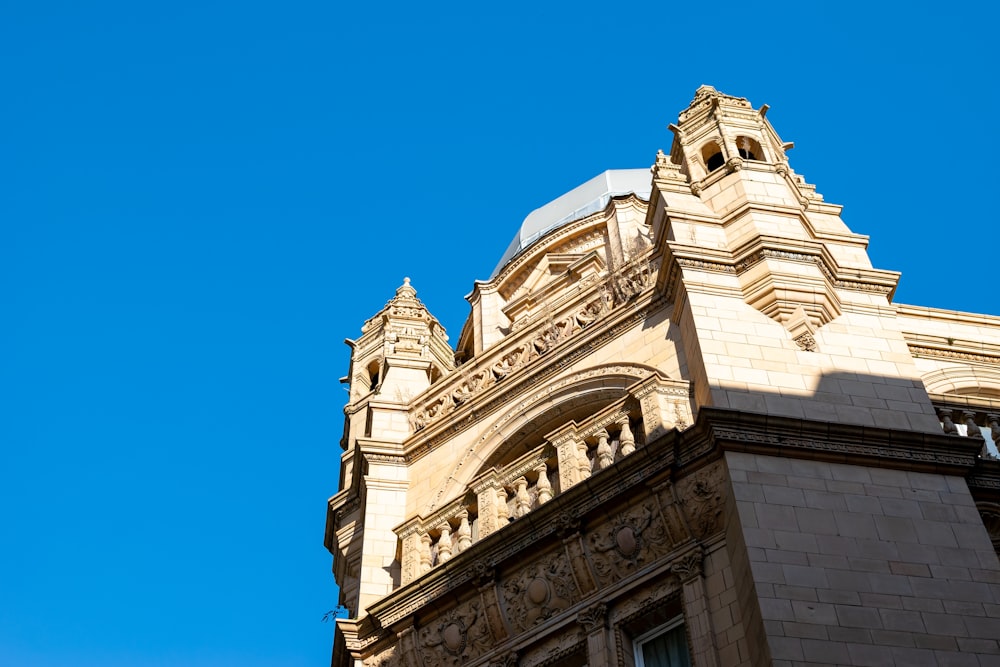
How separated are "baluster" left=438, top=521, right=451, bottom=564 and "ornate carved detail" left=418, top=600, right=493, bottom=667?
1156mm

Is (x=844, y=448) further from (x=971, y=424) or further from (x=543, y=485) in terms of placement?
(x=543, y=485)

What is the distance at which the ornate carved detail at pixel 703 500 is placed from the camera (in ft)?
48.3

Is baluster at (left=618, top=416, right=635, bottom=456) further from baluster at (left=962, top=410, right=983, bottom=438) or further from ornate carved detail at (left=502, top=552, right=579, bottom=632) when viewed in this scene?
baluster at (left=962, top=410, right=983, bottom=438)

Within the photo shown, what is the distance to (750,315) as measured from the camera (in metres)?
17.0

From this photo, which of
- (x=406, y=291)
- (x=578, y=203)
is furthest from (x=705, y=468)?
(x=578, y=203)

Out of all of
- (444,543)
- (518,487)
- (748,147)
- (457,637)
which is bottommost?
(457,637)

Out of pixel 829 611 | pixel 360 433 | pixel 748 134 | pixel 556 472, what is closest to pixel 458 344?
pixel 360 433

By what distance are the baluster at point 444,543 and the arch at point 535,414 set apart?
86cm

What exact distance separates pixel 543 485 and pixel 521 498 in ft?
1.43

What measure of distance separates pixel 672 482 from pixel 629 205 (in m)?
19.0

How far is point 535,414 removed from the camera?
19422mm

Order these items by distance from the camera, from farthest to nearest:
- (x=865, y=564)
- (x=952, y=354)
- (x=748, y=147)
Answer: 1. (x=748, y=147)
2. (x=952, y=354)
3. (x=865, y=564)

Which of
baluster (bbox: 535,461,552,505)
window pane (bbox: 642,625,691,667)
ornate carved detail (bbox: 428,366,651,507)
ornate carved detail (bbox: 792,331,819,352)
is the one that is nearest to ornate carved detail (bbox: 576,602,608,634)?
window pane (bbox: 642,625,691,667)

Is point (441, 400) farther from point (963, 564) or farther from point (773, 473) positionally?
point (963, 564)
